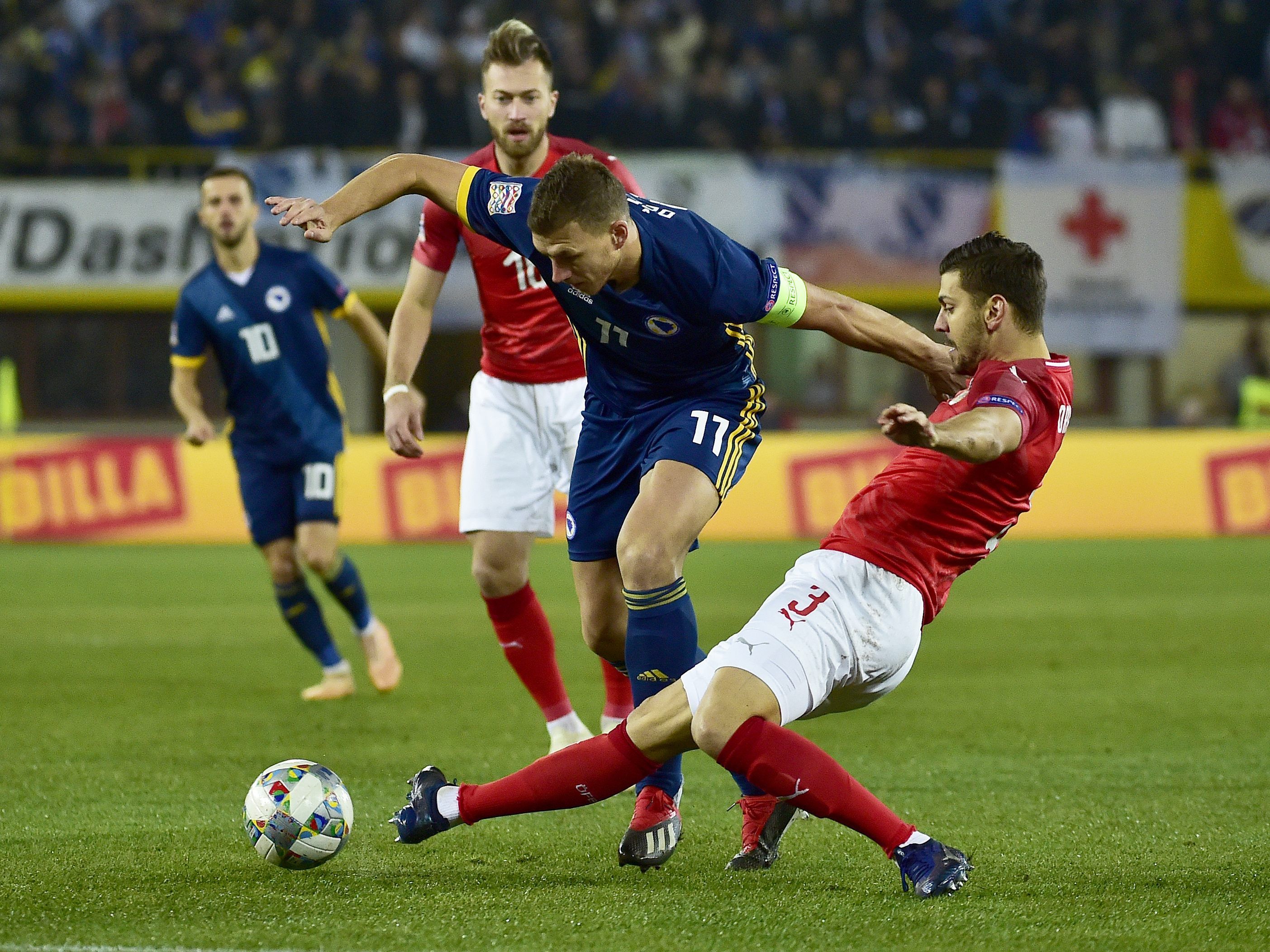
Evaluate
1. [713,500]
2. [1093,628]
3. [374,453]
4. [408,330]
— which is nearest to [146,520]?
[374,453]

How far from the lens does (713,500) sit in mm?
4340

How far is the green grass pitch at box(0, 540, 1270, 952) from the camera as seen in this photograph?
3576mm

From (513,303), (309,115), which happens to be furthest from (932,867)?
(309,115)

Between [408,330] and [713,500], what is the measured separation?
1584 millimetres

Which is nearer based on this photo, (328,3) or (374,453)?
(374,453)

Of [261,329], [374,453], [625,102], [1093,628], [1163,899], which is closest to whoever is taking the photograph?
[1163,899]

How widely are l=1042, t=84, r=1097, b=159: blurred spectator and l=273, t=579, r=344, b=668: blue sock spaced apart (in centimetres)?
1431

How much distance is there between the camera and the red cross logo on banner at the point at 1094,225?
61.7ft

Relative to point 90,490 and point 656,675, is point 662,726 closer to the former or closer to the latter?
point 656,675

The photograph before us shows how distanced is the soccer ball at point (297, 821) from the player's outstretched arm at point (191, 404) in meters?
3.13

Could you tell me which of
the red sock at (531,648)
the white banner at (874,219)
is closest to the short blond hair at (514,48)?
the red sock at (531,648)

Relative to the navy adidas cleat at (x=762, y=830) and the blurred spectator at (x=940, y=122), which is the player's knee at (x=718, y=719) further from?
the blurred spectator at (x=940, y=122)

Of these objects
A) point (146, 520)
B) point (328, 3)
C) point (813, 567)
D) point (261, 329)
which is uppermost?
point (328, 3)

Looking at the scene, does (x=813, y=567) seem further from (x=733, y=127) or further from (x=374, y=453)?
(x=733, y=127)
